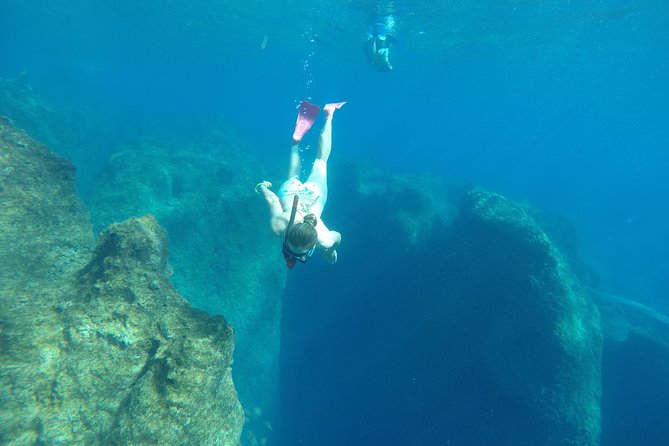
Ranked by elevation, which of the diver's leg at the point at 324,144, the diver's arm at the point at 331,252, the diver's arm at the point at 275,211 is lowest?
the diver's arm at the point at 331,252

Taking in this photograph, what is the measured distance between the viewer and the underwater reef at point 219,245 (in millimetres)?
9000

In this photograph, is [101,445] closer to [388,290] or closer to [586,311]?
[388,290]

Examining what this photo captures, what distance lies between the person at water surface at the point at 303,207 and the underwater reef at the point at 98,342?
138cm

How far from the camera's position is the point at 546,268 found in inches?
309

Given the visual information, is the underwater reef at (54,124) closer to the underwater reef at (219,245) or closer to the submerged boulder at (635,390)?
the underwater reef at (219,245)

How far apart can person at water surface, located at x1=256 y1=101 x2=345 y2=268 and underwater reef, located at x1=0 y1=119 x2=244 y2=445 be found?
54.4 inches

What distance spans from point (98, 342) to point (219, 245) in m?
6.28

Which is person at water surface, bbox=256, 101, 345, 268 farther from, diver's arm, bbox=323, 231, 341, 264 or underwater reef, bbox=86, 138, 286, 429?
underwater reef, bbox=86, 138, 286, 429

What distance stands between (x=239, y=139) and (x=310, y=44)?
23.8 metres

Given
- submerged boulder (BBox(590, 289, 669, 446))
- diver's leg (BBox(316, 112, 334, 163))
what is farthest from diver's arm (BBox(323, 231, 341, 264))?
submerged boulder (BBox(590, 289, 669, 446))

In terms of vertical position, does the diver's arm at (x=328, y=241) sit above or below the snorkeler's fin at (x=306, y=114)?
below

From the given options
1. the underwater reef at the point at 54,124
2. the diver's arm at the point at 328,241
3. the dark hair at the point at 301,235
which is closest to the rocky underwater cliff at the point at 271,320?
the underwater reef at the point at 54,124

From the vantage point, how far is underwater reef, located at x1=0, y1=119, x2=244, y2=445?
3254 millimetres

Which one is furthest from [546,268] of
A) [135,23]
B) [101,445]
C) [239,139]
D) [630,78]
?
[135,23]
